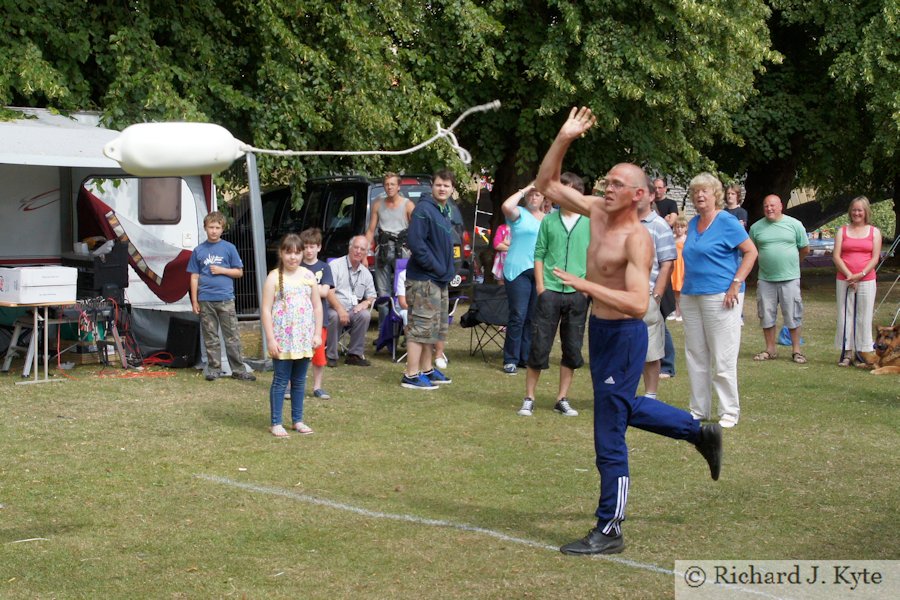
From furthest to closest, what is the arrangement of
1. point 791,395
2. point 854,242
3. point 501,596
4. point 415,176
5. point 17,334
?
point 415,176 < point 854,242 < point 17,334 < point 791,395 < point 501,596

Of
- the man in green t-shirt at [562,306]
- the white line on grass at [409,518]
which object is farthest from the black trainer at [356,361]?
the white line on grass at [409,518]

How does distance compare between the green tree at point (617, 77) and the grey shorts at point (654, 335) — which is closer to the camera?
the grey shorts at point (654, 335)

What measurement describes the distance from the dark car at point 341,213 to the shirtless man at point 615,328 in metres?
9.15

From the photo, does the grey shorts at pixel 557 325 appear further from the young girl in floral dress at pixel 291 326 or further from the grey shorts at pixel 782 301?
the grey shorts at pixel 782 301

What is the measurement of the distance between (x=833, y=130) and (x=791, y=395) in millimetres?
15189

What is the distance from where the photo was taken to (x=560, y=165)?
218 inches

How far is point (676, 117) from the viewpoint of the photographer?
20.0m

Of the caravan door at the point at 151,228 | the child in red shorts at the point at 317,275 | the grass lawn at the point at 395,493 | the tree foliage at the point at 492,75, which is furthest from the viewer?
the tree foliage at the point at 492,75

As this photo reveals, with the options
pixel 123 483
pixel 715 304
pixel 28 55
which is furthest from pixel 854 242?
pixel 28 55

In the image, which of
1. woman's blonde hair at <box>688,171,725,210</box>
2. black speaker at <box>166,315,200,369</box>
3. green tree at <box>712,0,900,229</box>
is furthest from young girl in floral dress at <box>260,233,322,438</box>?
green tree at <box>712,0,900,229</box>

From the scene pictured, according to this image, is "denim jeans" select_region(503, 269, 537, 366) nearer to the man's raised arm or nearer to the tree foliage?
the tree foliage

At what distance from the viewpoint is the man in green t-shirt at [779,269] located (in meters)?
12.6

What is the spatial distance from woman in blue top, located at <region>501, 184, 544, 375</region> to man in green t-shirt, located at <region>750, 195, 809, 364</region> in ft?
9.83

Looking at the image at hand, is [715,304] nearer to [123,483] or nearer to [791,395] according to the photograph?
Answer: [791,395]
